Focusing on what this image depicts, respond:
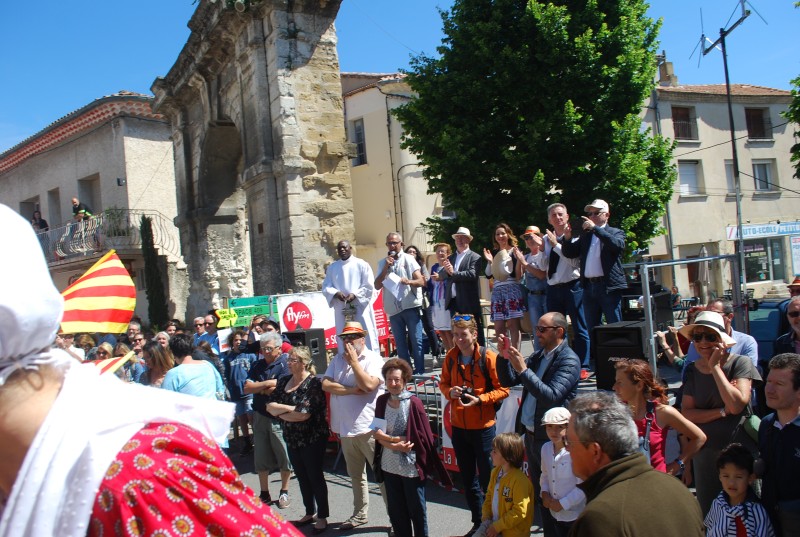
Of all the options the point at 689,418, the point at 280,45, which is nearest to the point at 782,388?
the point at 689,418

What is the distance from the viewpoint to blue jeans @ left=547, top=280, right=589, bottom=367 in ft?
24.3

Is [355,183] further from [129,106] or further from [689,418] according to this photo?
[689,418]

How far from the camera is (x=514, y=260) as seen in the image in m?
8.05

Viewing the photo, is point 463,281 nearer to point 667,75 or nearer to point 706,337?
point 706,337

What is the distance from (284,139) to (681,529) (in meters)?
10.9

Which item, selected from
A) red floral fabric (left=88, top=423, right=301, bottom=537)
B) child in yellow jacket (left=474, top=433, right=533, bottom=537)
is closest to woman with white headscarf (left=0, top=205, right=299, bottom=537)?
red floral fabric (left=88, top=423, right=301, bottom=537)

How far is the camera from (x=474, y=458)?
5816mm

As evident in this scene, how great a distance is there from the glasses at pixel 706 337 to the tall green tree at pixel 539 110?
857 centimetres

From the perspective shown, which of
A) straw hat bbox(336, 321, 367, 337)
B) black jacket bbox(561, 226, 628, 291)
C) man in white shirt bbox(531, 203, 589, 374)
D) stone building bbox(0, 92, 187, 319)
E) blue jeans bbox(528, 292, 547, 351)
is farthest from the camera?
stone building bbox(0, 92, 187, 319)

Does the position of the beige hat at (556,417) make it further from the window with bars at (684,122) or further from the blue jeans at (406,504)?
the window with bars at (684,122)

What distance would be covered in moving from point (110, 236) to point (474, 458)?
18.8 metres

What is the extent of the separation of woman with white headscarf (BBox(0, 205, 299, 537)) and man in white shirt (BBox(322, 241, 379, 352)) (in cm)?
777

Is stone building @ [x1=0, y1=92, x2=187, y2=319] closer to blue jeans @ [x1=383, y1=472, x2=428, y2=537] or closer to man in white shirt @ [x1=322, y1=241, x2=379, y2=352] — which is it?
man in white shirt @ [x1=322, y1=241, x2=379, y2=352]

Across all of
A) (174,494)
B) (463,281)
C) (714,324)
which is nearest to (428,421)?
(714,324)
